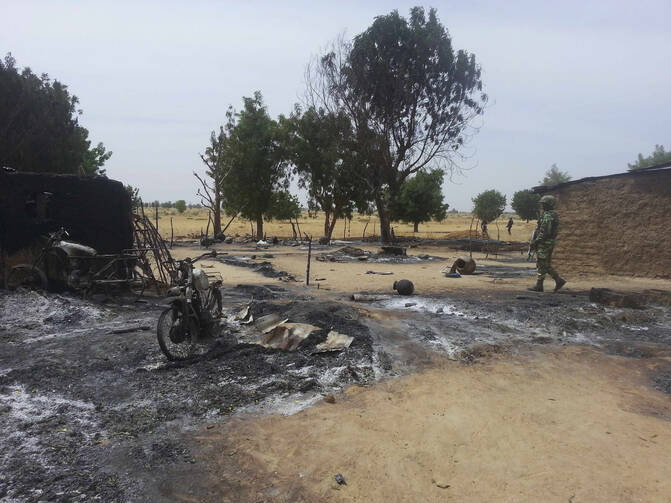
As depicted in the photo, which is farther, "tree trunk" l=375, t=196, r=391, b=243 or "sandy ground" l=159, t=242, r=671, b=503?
"tree trunk" l=375, t=196, r=391, b=243

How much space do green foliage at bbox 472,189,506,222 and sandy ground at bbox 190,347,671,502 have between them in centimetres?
4906

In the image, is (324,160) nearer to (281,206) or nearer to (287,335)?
(281,206)

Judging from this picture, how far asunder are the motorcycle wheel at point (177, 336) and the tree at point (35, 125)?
1849 centimetres

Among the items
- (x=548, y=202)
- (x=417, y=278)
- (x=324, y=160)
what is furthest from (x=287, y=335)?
(x=324, y=160)

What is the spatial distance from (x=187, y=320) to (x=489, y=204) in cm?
5075

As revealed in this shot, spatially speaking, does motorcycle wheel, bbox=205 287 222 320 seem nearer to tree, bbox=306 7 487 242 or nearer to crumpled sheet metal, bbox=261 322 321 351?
crumpled sheet metal, bbox=261 322 321 351

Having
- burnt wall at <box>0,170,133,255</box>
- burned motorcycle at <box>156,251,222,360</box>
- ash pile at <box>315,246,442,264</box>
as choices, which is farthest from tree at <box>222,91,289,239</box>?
burned motorcycle at <box>156,251,222,360</box>

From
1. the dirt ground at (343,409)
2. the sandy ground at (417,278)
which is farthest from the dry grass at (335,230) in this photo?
the dirt ground at (343,409)

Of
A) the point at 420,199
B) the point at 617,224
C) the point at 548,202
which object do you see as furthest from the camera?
the point at 420,199

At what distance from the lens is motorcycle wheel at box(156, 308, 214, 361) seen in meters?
5.30

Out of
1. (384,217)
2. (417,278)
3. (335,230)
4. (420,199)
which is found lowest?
(417,278)

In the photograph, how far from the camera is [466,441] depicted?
3697 millimetres

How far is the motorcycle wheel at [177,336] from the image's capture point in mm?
5305

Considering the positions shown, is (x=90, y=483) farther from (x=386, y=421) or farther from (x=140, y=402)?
(x=386, y=421)
